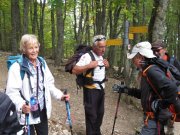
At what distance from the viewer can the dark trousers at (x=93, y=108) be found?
287 inches

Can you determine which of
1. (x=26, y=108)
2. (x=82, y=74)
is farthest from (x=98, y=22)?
(x=26, y=108)

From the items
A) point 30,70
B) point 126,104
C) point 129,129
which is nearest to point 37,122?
point 30,70

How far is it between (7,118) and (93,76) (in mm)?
4701

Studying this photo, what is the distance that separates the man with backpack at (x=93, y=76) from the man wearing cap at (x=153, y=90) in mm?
2301

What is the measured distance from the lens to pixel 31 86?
15.8 ft

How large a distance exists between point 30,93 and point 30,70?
34 centimetres

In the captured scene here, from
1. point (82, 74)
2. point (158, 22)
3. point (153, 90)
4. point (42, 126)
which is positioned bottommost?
point (42, 126)

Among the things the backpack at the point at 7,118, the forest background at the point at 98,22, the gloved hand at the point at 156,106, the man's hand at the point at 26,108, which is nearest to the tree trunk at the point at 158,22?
the forest background at the point at 98,22

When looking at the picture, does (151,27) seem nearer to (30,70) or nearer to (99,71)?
(99,71)

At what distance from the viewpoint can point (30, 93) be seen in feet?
15.9

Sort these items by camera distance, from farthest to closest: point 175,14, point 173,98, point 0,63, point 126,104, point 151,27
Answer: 1. point 175,14
2. point 0,63
3. point 126,104
4. point 151,27
5. point 173,98

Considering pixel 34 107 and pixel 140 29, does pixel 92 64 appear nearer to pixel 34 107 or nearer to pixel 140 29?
pixel 34 107

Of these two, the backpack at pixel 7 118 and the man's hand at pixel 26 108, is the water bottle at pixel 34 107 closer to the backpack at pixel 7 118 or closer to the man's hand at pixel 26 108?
the man's hand at pixel 26 108

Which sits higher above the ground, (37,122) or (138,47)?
(138,47)
